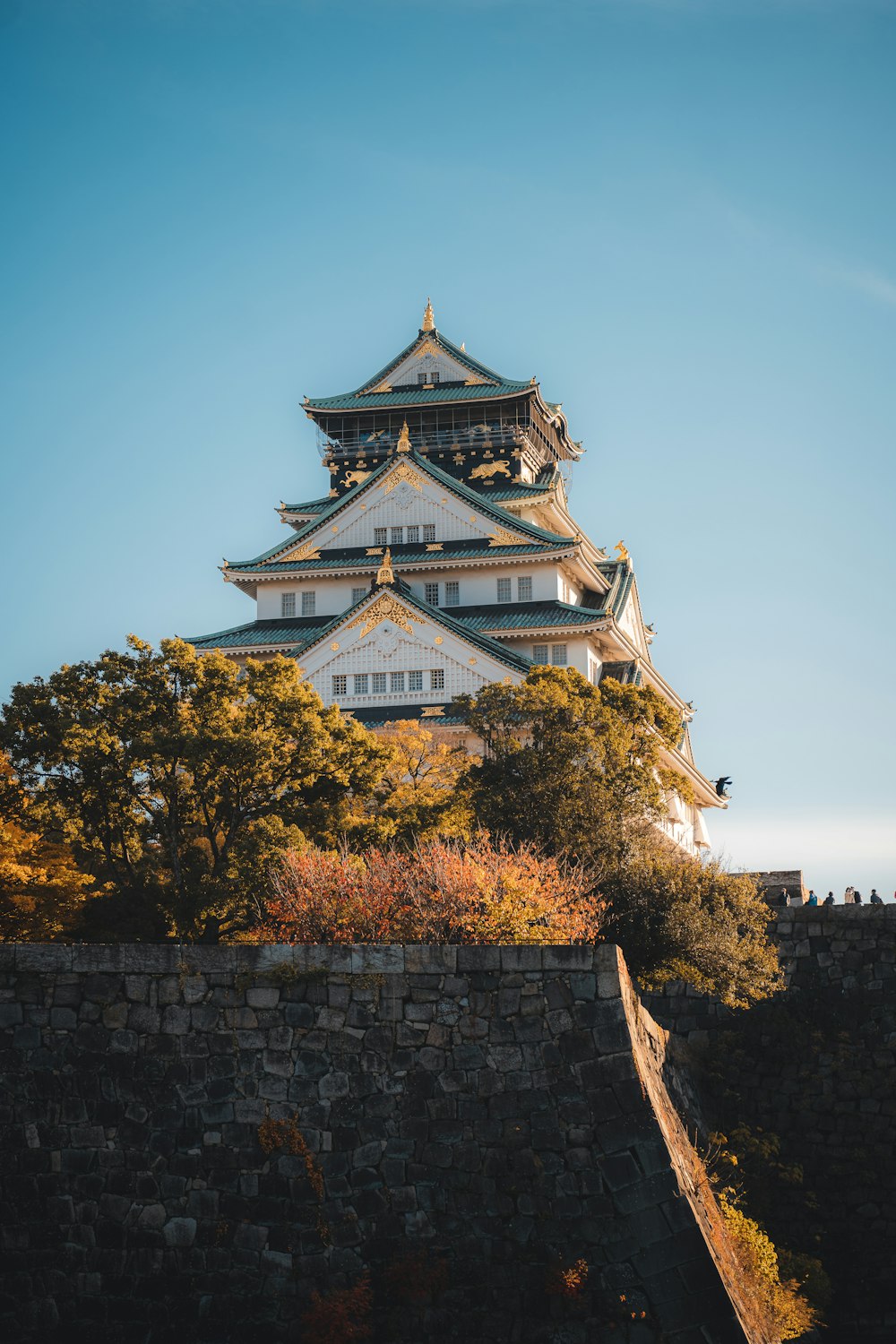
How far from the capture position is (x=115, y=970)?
59.0 feet

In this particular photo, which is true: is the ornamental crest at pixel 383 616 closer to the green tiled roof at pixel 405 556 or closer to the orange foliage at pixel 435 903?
the green tiled roof at pixel 405 556

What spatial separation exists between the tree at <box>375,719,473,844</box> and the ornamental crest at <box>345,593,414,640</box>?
8629 millimetres

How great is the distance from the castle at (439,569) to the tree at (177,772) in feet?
51.2

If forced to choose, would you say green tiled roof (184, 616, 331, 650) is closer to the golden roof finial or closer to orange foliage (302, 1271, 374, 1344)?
the golden roof finial

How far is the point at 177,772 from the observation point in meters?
28.6

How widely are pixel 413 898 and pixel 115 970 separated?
4283mm

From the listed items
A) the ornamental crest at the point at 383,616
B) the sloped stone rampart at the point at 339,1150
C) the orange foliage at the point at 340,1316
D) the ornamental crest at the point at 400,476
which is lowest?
the orange foliage at the point at 340,1316

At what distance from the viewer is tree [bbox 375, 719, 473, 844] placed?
2902cm

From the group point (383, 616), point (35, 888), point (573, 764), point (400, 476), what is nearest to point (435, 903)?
point (35, 888)

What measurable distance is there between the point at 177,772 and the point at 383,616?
19.5m

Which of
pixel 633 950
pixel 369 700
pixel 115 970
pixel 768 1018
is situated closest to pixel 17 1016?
pixel 115 970

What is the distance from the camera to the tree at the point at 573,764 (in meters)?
26.8

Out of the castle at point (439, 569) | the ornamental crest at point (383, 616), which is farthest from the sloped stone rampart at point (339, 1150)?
the ornamental crest at point (383, 616)

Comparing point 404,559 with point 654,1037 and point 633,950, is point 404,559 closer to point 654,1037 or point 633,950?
point 633,950
